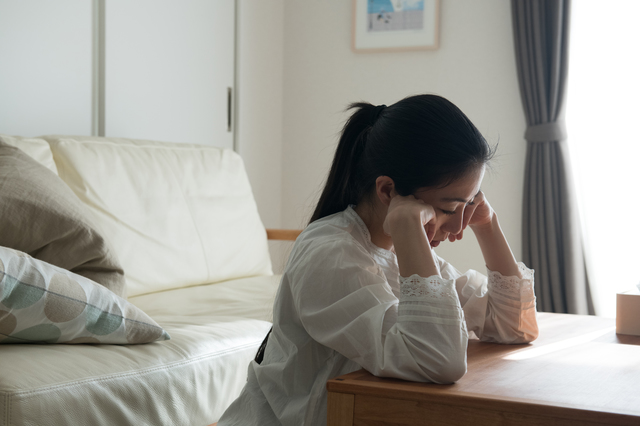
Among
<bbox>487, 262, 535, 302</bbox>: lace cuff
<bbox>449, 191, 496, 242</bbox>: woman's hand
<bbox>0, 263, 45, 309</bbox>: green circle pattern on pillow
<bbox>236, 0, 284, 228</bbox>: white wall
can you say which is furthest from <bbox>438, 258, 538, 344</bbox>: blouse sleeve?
<bbox>236, 0, 284, 228</bbox>: white wall

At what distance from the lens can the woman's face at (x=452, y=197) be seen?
3.40ft

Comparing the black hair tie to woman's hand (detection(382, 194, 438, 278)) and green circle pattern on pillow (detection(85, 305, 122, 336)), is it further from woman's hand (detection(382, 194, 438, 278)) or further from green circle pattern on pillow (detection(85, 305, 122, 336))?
green circle pattern on pillow (detection(85, 305, 122, 336))

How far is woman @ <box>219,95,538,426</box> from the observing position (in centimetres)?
90

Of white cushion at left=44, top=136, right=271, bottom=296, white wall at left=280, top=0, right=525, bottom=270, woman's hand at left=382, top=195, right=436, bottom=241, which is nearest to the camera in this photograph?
woman's hand at left=382, top=195, right=436, bottom=241

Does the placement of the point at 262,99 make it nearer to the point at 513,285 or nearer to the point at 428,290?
the point at 513,285

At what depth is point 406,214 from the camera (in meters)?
0.97

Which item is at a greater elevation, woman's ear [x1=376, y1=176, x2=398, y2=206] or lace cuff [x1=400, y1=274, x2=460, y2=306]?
woman's ear [x1=376, y1=176, x2=398, y2=206]

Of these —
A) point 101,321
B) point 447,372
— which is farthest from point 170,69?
point 447,372

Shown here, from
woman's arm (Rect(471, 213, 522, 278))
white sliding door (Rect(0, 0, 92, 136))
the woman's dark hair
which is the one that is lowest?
woman's arm (Rect(471, 213, 522, 278))

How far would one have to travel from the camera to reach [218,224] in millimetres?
2590

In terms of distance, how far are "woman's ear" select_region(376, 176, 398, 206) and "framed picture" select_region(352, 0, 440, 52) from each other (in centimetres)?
293

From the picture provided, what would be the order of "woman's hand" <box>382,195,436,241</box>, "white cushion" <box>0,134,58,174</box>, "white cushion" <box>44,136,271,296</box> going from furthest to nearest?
"white cushion" <box>44,136,271,296</box> → "white cushion" <box>0,134,58,174</box> → "woman's hand" <box>382,195,436,241</box>

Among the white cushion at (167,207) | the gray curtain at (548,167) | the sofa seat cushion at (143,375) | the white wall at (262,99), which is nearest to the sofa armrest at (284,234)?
the white cushion at (167,207)

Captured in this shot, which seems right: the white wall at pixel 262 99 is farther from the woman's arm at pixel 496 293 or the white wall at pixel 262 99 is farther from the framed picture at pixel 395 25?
the woman's arm at pixel 496 293
